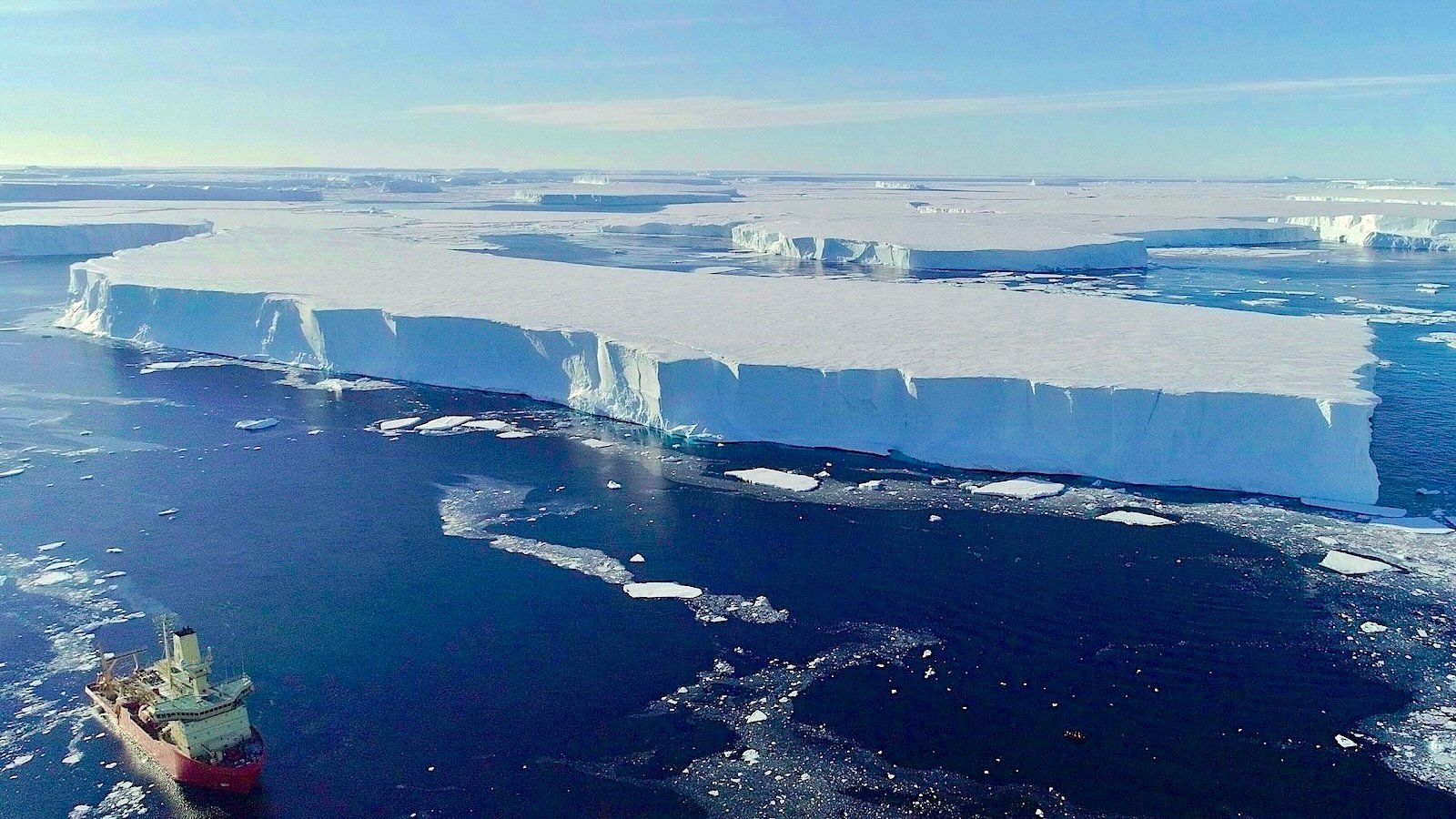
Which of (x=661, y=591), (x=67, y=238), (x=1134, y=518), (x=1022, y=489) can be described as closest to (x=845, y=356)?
(x=1022, y=489)

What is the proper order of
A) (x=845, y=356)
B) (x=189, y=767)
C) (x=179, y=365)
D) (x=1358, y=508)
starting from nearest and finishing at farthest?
(x=189, y=767) < (x=1358, y=508) < (x=845, y=356) < (x=179, y=365)

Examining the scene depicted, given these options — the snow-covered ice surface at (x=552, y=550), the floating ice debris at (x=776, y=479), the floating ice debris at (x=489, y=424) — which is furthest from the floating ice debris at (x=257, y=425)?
the floating ice debris at (x=776, y=479)

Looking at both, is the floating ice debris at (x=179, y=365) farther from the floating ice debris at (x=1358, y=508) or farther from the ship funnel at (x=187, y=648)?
the floating ice debris at (x=1358, y=508)

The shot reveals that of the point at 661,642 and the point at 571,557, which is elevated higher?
the point at 571,557

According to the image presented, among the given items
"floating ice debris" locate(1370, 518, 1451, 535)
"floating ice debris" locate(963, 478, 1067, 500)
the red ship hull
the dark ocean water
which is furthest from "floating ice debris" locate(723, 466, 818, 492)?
the red ship hull

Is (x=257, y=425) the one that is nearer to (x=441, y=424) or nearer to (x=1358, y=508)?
(x=441, y=424)

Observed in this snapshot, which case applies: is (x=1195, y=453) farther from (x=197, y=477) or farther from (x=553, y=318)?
(x=197, y=477)
